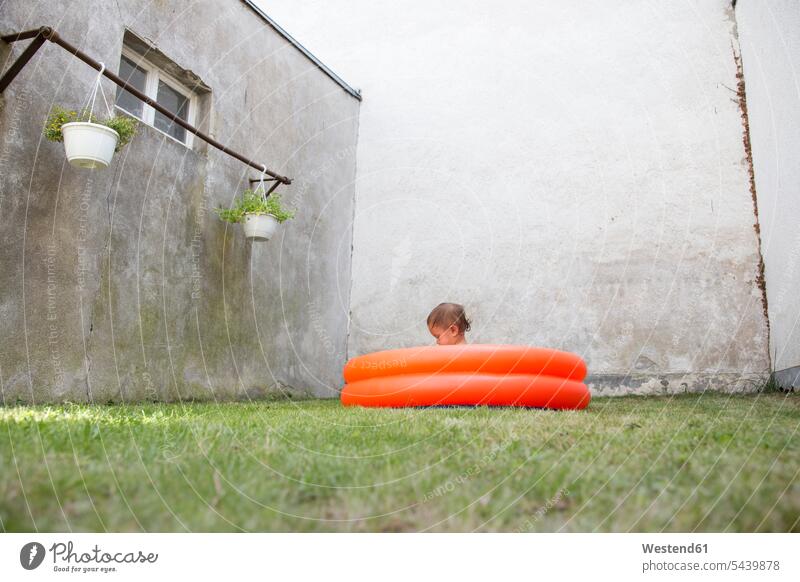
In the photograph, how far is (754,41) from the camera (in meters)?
5.67

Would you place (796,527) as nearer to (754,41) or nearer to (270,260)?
(270,260)

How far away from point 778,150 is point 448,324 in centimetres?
338

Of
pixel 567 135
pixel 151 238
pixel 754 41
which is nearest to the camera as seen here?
pixel 151 238

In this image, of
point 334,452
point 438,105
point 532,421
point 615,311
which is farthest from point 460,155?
point 334,452

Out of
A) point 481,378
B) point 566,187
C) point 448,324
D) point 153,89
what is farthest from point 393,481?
point 566,187

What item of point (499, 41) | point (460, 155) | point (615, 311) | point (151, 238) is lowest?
point (615, 311)

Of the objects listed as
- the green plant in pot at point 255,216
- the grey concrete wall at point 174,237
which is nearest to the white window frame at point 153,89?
the grey concrete wall at point 174,237

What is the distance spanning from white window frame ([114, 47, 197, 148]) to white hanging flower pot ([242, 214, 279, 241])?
2.77 ft

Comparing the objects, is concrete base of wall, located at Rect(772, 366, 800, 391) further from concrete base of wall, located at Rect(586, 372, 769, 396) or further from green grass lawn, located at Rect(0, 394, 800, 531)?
green grass lawn, located at Rect(0, 394, 800, 531)

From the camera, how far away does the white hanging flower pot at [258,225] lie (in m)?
4.95

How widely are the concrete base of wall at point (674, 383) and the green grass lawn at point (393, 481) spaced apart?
13.8 ft

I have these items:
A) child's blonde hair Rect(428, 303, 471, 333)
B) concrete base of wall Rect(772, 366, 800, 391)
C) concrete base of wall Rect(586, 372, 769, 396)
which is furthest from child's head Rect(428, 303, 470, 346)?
concrete base of wall Rect(772, 366, 800, 391)

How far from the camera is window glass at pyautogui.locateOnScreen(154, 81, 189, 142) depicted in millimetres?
4801
